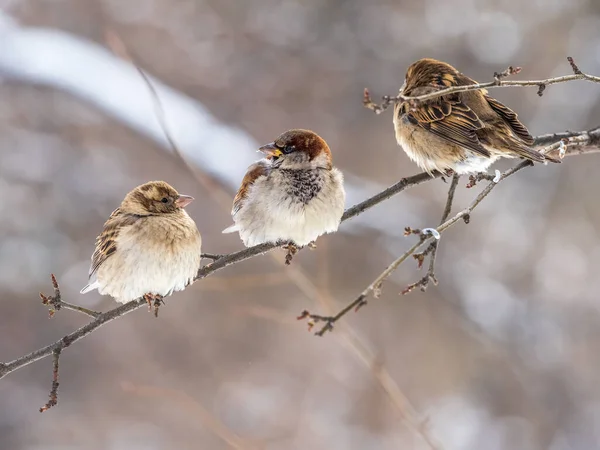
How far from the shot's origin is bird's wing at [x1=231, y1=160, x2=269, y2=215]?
2.75m

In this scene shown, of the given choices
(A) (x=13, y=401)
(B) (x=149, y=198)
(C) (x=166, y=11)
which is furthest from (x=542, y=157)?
(C) (x=166, y=11)

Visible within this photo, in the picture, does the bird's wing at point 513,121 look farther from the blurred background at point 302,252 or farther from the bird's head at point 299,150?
the blurred background at point 302,252

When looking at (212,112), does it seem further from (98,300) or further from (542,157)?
(542,157)

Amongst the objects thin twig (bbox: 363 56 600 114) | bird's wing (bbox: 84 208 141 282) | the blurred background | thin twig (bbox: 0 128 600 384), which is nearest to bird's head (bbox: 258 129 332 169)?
thin twig (bbox: 0 128 600 384)

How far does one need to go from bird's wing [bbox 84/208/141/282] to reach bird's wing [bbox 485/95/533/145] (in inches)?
61.5

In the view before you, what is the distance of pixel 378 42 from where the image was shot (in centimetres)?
849

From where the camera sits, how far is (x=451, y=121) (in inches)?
112

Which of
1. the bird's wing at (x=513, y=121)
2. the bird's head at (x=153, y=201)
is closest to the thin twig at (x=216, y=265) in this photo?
the bird's wing at (x=513, y=121)

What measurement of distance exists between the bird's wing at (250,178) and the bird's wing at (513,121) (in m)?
1.02

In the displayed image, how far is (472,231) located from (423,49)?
2357mm

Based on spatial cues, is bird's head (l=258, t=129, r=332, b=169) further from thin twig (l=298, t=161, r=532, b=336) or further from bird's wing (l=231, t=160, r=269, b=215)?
thin twig (l=298, t=161, r=532, b=336)

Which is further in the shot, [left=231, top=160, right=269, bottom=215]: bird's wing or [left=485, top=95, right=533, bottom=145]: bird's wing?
[left=231, top=160, right=269, bottom=215]: bird's wing

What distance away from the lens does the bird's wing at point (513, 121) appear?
8.68 feet

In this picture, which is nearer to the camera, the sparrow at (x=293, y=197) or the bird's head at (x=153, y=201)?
the sparrow at (x=293, y=197)
